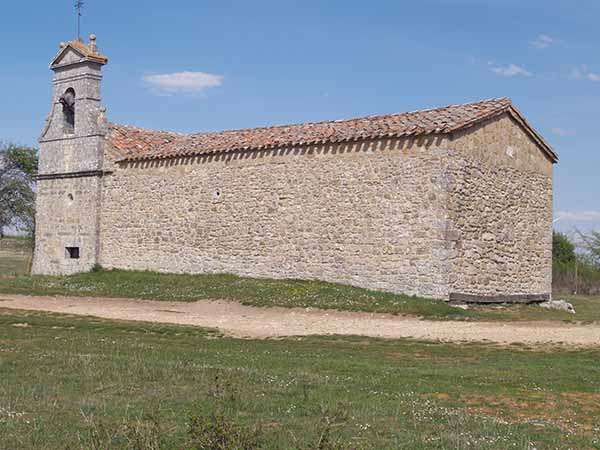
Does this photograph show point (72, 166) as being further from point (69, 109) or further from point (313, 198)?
point (313, 198)

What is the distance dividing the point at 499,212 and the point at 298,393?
13899 millimetres

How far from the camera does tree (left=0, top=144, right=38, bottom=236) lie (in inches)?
1446

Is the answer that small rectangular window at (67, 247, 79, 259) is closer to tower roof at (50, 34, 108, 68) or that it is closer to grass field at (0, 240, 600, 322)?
grass field at (0, 240, 600, 322)

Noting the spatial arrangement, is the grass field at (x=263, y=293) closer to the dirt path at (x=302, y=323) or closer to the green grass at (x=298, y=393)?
the dirt path at (x=302, y=323)

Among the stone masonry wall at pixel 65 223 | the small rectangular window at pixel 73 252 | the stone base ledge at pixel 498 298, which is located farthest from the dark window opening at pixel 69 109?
the stone base ledge at pixel 498 298

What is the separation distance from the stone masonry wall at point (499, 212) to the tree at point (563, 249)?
15.4m

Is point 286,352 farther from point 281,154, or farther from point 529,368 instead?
point 281,154

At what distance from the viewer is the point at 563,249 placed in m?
38.1

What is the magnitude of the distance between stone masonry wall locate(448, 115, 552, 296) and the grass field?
97 centimetres

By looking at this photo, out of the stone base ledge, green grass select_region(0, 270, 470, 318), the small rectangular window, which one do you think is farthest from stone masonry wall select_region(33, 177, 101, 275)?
the stone base ledge

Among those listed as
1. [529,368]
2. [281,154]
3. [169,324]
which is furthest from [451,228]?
[529,368]

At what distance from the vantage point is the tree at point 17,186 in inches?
1446

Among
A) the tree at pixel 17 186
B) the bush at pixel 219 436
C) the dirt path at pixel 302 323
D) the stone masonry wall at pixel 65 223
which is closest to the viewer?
the bush at pixel 219 436

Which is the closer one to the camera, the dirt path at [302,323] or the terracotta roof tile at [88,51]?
the dirt path at [302,323]
